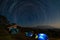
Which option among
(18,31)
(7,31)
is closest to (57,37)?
(18,31)

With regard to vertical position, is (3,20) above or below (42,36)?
above

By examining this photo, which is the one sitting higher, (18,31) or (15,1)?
(15,1)

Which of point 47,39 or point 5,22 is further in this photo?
point 5,22

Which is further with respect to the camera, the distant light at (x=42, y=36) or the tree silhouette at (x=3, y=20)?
the tree silhouette at (x=3, y=20)

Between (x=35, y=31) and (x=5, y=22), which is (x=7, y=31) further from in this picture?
(x=35, y=31)

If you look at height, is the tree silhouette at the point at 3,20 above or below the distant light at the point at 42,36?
above

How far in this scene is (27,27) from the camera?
316 centimetres

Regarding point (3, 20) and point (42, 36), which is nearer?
point (42, 36)

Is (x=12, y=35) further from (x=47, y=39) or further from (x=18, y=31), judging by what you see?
(x=47, y=39)

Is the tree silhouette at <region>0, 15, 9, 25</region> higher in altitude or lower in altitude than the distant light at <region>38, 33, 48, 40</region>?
higher

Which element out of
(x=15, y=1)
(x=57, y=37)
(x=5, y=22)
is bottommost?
(x=57, y=37)

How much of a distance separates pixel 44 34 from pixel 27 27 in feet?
1.53

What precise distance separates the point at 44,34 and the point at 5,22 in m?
0.96

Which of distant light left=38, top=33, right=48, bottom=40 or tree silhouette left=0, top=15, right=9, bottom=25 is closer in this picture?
distant light left=38, top=33, right=48, bottom=40
